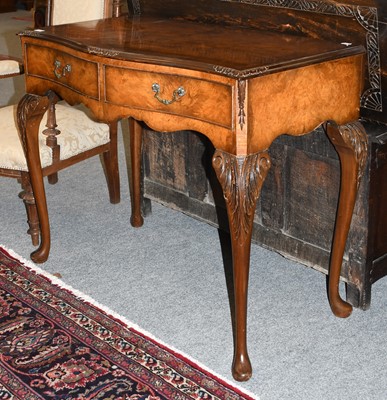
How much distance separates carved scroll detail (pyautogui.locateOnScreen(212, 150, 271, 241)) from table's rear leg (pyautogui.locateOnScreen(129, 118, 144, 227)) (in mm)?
1236

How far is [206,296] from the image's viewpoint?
2980 mm

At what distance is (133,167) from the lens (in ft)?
11.7

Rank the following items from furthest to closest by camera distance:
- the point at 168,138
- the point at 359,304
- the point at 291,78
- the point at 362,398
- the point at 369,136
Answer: the point at 168,138
the point at 359,304
the point at 369,136
the point at 362,398
the point at 291,78

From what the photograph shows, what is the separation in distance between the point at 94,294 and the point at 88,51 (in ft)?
3.32

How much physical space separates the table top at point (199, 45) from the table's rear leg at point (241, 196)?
264mm

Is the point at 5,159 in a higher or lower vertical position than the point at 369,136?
lower

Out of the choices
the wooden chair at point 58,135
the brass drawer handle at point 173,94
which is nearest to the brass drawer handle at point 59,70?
the wooden chair at point 58,135

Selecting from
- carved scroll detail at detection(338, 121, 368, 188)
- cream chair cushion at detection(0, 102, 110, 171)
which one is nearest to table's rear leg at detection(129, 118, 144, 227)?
cream chair cushion at detection(0, 102, 110, 171)

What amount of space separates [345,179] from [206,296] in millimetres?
748

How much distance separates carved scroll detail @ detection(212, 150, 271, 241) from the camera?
86.8 inches

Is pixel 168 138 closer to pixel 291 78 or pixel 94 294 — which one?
pixel 94 294

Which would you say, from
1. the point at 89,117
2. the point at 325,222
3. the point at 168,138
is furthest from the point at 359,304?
the point at 89,117

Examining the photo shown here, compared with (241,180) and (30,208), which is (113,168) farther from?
(241,180)

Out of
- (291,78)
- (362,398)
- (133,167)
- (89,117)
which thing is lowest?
(362,398)
